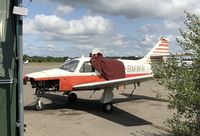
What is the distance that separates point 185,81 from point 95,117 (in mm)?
7233

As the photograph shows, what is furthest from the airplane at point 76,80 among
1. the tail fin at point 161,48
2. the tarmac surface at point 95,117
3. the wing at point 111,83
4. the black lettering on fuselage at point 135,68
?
the tail fin at point 161,48

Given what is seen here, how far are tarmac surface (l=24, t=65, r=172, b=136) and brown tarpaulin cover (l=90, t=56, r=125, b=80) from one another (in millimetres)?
1336

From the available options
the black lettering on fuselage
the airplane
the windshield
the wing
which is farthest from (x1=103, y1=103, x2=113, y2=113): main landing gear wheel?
the black lettering on fuselage

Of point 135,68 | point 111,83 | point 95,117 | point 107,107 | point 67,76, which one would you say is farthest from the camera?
point 135,68

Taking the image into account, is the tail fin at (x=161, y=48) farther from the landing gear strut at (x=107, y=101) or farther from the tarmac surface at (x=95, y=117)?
the landing gear strut at (x=107, y=101)

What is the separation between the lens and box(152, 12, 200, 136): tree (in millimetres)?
6348

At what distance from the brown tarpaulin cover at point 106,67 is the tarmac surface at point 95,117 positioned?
1.34 m

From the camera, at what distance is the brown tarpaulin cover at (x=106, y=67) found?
16016mm

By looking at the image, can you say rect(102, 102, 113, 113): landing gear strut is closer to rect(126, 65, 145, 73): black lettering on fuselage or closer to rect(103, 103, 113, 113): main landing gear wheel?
rect(103, 103, 113, 113): main landing gear wheel

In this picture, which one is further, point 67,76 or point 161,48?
point 161,48

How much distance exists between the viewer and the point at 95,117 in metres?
13.3

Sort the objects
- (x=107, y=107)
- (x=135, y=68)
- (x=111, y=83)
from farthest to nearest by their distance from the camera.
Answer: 1. (x=135, y=68)
2. (x=111, y=83)
3. (x=107, y=107)

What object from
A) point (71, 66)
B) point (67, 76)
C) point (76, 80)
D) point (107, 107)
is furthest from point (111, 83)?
point (71, 66)

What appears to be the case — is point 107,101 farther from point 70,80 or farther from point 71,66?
point 71,66
